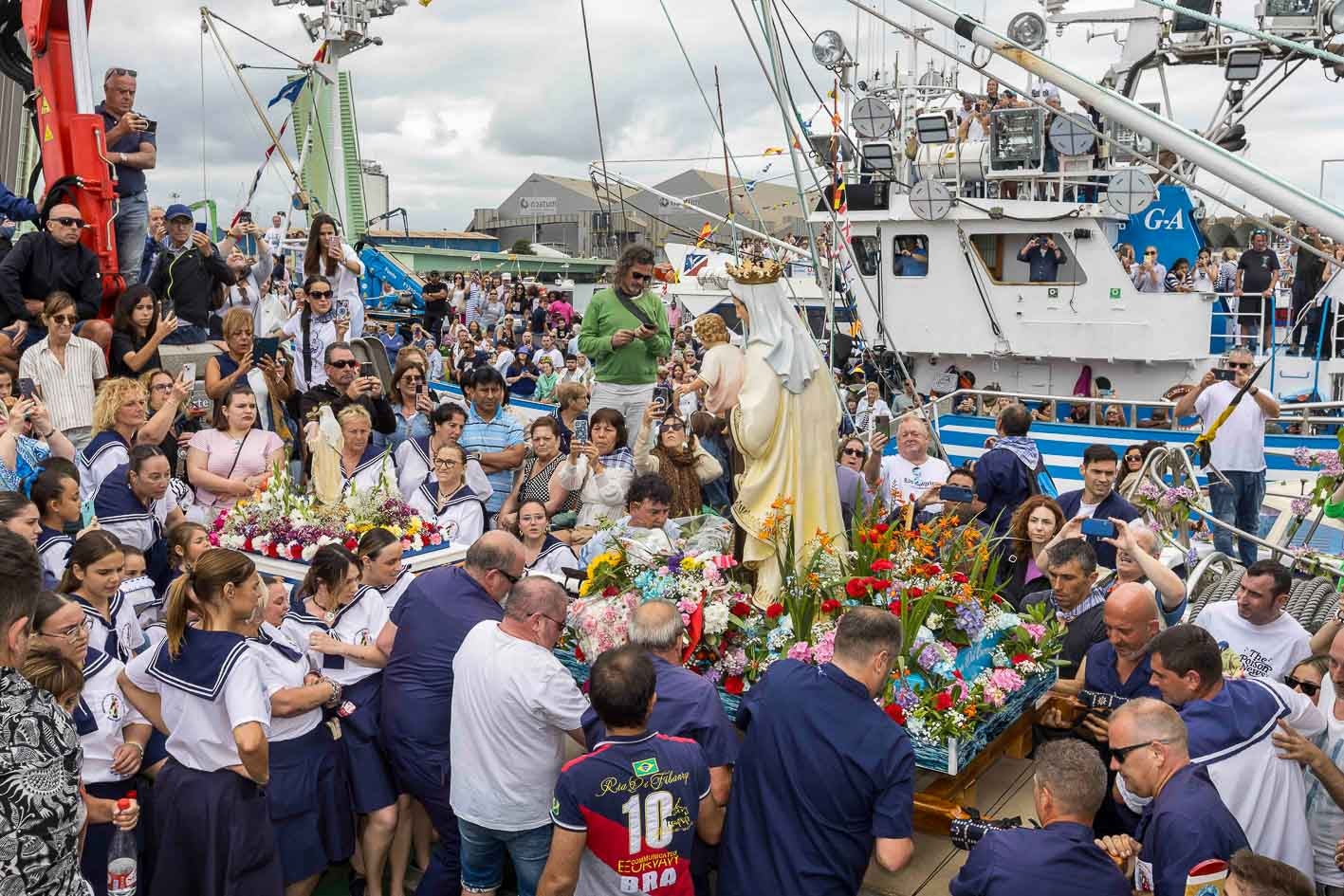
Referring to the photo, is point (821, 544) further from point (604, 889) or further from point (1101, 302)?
point (1101, 302)

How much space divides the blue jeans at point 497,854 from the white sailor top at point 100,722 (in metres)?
1.26

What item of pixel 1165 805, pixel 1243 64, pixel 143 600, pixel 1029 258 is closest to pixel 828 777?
pixel 1165 805

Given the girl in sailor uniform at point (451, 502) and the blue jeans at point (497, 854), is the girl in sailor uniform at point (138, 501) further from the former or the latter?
the blue jeans at point (497, 854)

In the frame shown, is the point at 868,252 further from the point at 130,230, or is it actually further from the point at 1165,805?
the point at 1165,805

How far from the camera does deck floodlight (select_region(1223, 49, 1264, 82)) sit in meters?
16.4

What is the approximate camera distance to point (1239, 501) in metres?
9.70

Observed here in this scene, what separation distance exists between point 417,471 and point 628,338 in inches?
67.7

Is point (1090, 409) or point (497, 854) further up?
point (1090, 409)

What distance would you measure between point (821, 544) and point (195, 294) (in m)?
6.64

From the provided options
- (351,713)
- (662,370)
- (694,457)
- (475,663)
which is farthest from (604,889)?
(662,370)

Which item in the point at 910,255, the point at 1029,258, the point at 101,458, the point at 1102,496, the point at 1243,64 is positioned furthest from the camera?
the point at 910,255

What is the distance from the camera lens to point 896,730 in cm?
358

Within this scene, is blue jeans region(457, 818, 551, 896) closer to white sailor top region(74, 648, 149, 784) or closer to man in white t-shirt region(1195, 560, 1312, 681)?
white sailor top region(74, 648, 149, 784)

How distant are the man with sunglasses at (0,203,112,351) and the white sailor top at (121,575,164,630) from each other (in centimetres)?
329
